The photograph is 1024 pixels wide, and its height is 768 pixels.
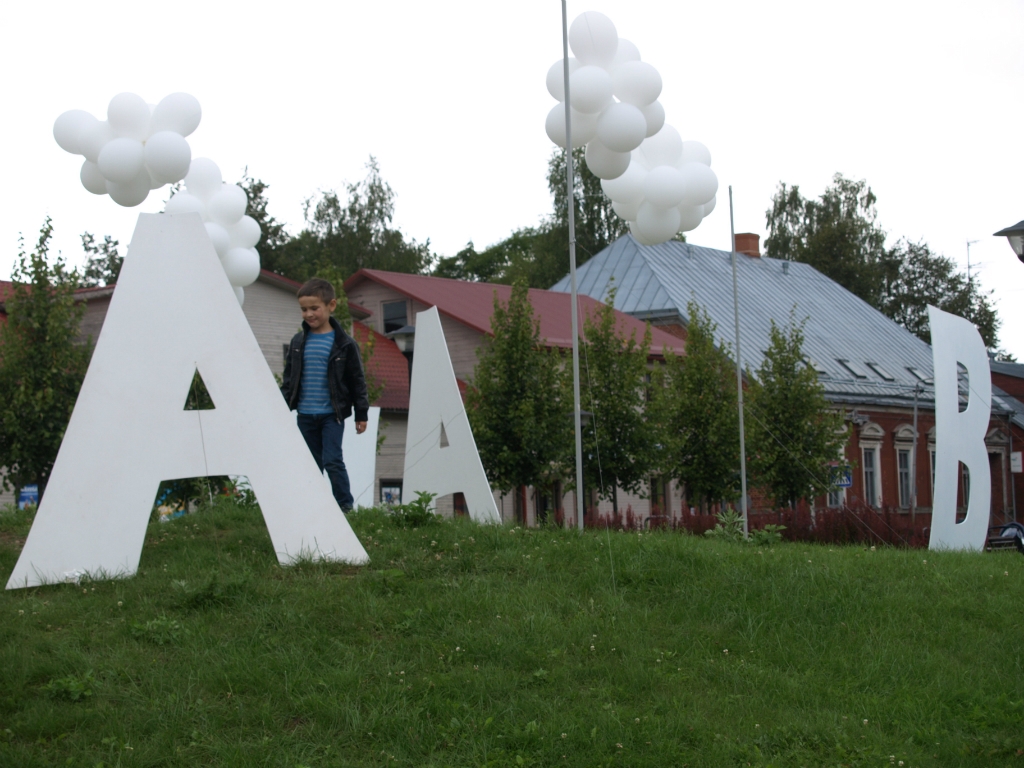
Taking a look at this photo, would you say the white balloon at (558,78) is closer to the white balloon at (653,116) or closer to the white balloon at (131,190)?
the white balloon at (653,116)

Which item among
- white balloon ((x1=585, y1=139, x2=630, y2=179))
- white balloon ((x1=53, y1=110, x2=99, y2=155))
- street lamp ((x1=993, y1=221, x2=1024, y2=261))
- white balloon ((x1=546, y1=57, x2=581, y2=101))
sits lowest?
street lamp ((x1=993, y1=221, x2=1024, y2=261))

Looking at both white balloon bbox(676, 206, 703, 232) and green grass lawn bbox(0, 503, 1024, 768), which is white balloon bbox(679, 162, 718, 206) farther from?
green grass lawn bbox(0, 503, 1024, 768)

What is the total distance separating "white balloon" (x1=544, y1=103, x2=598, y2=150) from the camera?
10055 millimetres

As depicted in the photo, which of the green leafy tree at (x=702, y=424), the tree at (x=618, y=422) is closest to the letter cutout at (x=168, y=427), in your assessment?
the tree at (x=618, y=422)

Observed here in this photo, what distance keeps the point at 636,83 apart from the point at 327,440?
413 cm

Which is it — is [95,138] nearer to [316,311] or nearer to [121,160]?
[121,160]

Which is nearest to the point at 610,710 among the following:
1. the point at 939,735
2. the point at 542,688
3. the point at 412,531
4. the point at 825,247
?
the point at 542,688

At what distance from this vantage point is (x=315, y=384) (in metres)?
8.92

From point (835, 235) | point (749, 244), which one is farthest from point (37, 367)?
point (835, 235)

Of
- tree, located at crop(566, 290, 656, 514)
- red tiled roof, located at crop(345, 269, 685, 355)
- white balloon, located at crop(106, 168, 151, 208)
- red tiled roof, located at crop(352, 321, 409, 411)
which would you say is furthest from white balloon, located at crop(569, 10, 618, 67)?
red tiled roof, located at crop(345, 269, 685, 355)

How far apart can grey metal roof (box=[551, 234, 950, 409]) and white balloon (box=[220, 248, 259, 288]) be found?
26.7 m

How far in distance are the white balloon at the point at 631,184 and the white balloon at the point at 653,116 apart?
0.54m

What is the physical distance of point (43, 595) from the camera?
6.69 m

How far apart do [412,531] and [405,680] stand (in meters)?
3.02
